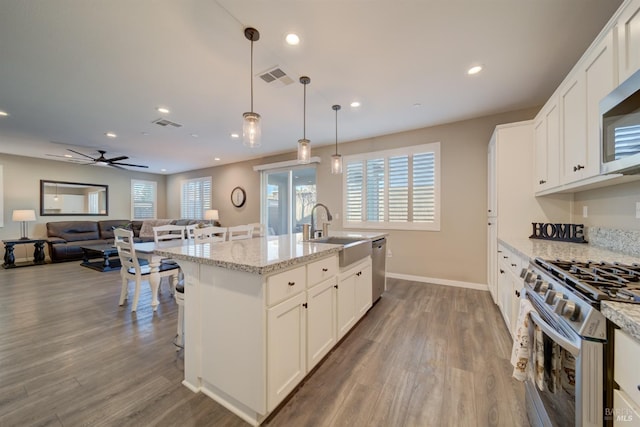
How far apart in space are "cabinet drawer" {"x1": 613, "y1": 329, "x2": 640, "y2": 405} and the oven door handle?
4.2 inches

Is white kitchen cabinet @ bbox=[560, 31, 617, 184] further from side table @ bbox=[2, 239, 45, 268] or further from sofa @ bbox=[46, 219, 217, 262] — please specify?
side table @ bbox=[2, 239, 45, 268]

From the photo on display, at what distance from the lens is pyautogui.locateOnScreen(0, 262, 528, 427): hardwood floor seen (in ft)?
4.75

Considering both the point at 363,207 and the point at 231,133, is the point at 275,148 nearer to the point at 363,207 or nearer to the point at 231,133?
the point at 231,133

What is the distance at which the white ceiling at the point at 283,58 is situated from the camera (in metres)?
1.75

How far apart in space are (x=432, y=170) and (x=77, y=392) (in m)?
4.75

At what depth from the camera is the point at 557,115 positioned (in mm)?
2096

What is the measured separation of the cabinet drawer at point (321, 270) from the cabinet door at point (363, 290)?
60cm

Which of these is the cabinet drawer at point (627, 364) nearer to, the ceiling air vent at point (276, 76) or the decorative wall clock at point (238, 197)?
the ceiling air vent at point (276, 76)

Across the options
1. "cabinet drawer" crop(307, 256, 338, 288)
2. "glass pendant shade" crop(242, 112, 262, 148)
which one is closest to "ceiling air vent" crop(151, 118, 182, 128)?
"glass pendant shade" crop(242, 112, 262, 148)

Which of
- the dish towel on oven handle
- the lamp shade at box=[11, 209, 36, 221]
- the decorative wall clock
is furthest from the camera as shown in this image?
the decorative wall clock

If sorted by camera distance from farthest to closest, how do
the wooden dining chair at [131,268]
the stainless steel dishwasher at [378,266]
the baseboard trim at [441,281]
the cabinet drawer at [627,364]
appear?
the baseboard trim at [441,281] < the stainless steel dishwasher at [378,266] < the wooden dining chair at [131,268] < the cabinet drawer at [627,364]

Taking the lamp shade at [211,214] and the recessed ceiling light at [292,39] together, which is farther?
the lamp shade at [211,214]

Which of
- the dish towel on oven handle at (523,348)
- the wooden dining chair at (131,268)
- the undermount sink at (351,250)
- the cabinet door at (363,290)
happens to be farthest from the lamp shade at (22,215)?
the dish towel on oven handle at (523,348)

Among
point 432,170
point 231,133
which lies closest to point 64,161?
point 231,133
